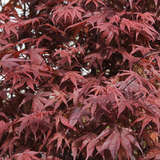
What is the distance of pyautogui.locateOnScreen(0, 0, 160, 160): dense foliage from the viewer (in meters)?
1.44

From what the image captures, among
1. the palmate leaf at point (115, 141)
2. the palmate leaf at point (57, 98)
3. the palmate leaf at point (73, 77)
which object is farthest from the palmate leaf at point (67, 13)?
the palmate leaf at point (115, 141)

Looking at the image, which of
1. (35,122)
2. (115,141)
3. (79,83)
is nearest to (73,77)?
(79,83)

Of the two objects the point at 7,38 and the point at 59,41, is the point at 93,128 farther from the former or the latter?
the point at 7,38

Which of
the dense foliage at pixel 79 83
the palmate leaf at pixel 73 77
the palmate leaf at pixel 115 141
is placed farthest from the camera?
the palmate leaf at pixel 73 77

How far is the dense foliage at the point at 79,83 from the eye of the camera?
4.73 ft

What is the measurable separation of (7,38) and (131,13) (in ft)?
2.68

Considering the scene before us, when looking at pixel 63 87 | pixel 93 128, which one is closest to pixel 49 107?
pixel 63 87

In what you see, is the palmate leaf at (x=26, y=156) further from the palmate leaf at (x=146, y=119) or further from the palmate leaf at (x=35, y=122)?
the palmate leaf at (x=146, y=119)

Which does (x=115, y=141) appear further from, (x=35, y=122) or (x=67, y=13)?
(x=67, y=13)

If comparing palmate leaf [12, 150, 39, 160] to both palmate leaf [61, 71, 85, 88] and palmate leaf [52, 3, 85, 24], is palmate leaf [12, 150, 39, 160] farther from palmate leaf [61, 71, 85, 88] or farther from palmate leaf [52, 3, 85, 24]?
palmate leaf [52, 3, 85, 24]

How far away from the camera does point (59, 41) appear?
184 cm

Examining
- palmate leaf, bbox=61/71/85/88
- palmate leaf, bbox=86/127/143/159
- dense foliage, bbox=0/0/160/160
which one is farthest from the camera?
palmate leaf, bbox=61/71/85/88

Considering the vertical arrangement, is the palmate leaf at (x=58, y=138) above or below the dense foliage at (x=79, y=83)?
below

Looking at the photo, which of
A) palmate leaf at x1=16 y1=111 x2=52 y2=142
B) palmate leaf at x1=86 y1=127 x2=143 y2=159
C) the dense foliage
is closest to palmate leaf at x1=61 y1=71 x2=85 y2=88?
the dense foliage
